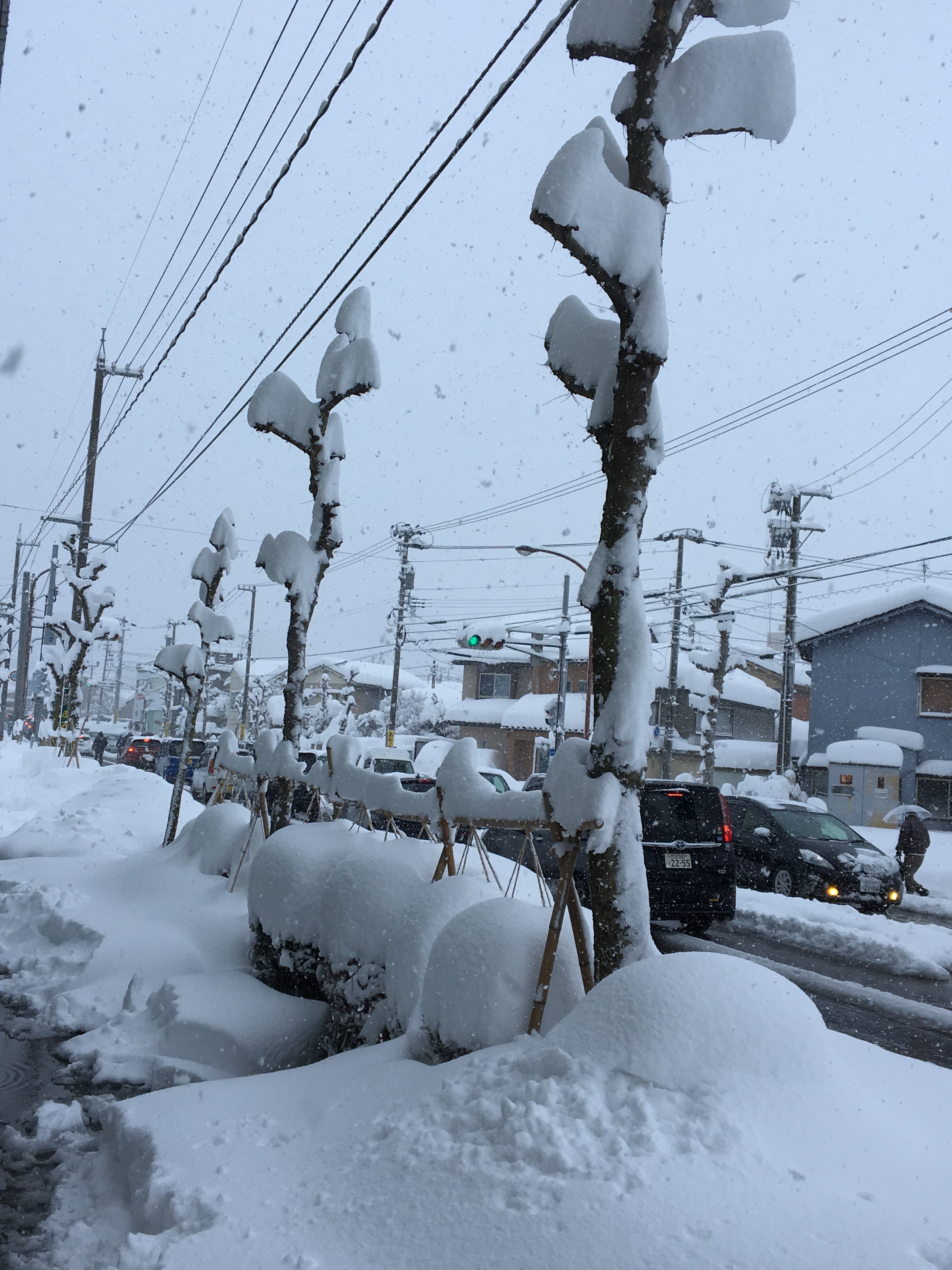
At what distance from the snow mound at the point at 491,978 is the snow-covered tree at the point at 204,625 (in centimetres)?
1084

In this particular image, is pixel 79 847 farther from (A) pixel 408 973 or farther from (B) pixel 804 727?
(B) pixel 804 727

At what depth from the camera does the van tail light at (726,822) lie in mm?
11156

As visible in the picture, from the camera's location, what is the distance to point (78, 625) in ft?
102

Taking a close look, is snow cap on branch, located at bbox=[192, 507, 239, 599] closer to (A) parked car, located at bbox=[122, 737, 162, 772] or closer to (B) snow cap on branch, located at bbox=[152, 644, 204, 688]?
(B) snow cap on branch, located at bbox=[152, 644, 204, 688]

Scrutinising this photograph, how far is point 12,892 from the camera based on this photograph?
32.4 ft

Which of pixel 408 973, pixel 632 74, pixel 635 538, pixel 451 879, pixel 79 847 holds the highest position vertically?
pixel 632 74

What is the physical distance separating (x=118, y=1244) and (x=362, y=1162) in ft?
3.21

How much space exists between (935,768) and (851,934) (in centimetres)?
2089

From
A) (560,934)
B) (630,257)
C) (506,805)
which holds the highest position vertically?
(630,257)

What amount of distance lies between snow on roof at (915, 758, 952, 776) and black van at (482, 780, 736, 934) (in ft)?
69.9

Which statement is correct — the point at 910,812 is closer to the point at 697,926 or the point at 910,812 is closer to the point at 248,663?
the point at 697,926

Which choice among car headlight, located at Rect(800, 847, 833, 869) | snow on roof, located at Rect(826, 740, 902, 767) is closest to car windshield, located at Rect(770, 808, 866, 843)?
car headlight, located at Rect(800, 847, 833, 869)

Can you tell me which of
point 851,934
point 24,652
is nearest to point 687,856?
point 851,934

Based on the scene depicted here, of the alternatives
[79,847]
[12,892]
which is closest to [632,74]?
[12,892]
